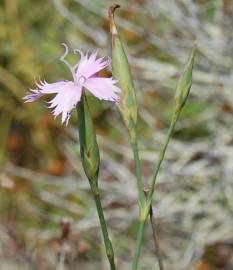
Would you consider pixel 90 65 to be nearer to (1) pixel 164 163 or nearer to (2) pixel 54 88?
(2) pixel 54 88

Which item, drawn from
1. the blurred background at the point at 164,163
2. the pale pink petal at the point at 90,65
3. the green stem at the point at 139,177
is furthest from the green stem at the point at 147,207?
the blurred background at the point at 164,163

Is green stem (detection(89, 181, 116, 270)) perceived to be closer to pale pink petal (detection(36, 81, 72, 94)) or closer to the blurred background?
pale pink petal (detection(36, 81, 72, 94))

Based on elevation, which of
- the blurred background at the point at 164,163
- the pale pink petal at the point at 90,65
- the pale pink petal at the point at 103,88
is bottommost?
the pale pink petal at the point at 103,88

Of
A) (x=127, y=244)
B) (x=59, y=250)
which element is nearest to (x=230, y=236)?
(x=127, y=244)

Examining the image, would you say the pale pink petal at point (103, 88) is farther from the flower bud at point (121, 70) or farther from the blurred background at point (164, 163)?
the blurred background at point (164, 163)

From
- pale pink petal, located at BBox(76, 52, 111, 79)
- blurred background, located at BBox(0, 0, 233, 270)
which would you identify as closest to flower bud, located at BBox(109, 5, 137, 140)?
pale pink petal, located at BBox(76, 52, 111, 79)

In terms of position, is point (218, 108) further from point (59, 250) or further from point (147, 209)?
point (147, 209)
